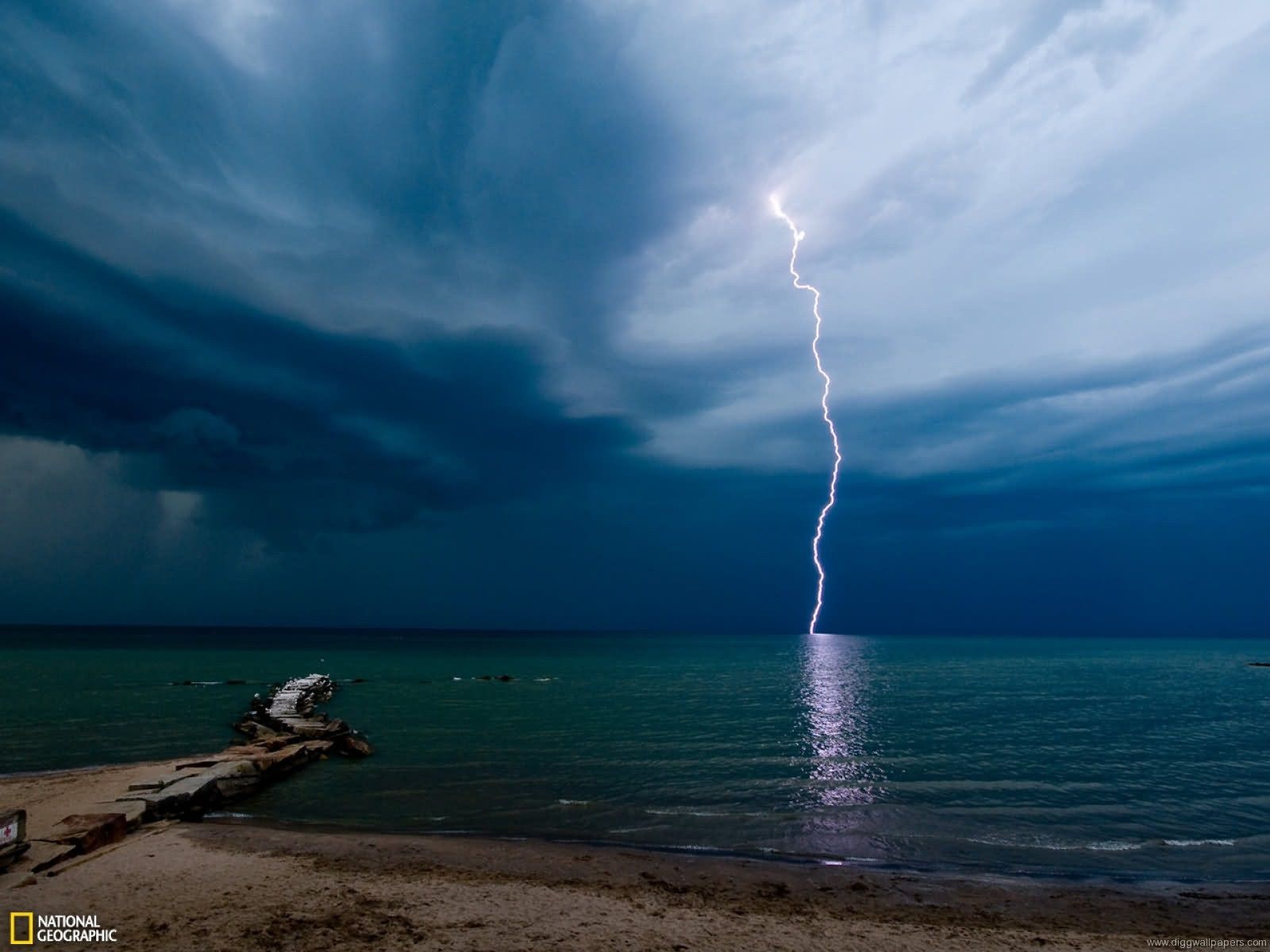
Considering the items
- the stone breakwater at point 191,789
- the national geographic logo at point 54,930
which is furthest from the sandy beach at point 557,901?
the stone breakwater at point 191,789

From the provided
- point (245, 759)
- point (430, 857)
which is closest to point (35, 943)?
point (430, 857)

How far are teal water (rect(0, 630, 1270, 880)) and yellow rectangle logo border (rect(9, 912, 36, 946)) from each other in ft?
28.8

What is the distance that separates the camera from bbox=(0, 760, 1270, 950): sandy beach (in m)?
11.4

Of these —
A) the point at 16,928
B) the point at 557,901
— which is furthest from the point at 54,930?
the point at 557,901

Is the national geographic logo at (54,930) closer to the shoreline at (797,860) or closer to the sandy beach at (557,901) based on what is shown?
the sandy beach at (557,901)

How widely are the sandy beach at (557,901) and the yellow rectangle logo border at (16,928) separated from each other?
232 millimetres

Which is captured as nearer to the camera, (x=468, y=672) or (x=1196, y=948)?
(x=1196, y=948)

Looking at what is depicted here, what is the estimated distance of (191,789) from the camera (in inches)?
784

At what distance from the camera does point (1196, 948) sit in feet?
38.4

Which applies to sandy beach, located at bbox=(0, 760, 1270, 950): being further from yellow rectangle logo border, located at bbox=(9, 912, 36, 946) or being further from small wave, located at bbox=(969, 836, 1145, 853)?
small wave, located at bbox=(969, 836, 1145, 853)

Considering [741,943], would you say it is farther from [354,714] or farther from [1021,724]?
[354,714]

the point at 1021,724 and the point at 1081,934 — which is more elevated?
the point at 1081,934

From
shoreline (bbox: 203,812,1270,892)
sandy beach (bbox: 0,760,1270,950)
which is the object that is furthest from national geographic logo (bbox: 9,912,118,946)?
shoreline (bbox: 203,812,1270,892)

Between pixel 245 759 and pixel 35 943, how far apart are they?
14075mm
